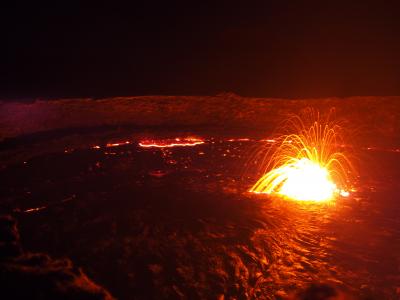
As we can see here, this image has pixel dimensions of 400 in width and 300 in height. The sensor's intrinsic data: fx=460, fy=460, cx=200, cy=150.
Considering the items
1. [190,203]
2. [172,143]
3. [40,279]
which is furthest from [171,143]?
[40,279]

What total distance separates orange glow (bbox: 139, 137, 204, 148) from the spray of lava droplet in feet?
3.16

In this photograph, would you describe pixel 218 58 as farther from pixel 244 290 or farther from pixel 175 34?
pixel 244 290

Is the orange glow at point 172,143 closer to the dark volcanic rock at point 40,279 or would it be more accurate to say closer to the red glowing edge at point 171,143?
the red glowing edge at point 171,143

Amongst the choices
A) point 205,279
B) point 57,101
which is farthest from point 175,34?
point 205,279

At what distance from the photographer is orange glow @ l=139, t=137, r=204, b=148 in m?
5.82

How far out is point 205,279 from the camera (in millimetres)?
3184

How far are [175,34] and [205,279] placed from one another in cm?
522

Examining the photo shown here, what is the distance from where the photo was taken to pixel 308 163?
558cm

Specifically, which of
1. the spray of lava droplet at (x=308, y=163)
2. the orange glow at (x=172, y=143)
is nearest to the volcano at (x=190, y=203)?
Result: the orange glow at (x=172, y=143)

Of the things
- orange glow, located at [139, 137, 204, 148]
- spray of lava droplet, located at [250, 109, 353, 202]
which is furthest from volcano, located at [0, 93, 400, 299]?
spray of lava droplet, located at [250, 109, 353, 202]

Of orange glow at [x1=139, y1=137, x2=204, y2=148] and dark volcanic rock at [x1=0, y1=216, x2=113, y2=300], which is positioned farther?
orange glow at [x1=139, y1=137, x2=204, y2=148]

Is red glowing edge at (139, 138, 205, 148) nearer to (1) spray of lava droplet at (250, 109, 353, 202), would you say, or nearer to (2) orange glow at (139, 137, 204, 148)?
(2) orange glow at (139, 137, 204, 148)

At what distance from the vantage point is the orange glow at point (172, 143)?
19.1ft

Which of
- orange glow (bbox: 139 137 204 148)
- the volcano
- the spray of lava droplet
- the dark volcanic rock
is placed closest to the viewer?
the dark volcanic rock
